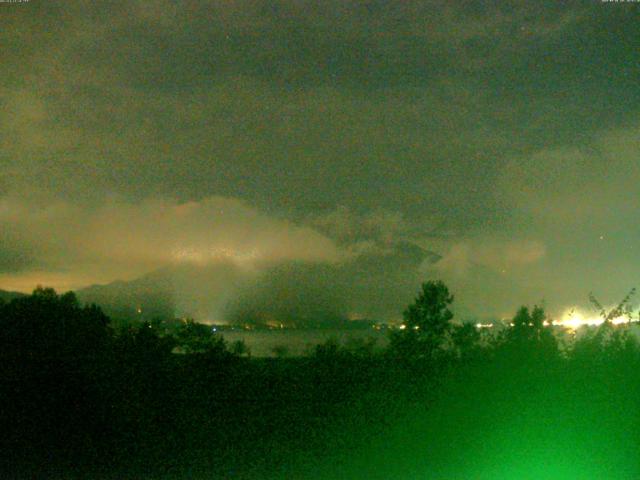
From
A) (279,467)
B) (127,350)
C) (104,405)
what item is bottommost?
(279,467)

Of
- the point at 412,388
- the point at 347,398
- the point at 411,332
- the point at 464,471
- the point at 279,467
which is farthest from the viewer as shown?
the point at 411,332

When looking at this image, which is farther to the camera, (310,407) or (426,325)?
(426,325)

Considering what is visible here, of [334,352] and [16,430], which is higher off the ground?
[334,352]

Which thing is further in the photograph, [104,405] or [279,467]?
[104,405]

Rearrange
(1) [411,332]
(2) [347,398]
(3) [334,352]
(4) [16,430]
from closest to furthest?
(4) [16,430]
(2) [347,398]
(3) [334,352]
(1) [411,332]

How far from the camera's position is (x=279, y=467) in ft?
35.6

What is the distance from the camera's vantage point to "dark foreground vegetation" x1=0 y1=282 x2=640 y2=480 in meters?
10.5

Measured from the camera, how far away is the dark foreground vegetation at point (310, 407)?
10477mm

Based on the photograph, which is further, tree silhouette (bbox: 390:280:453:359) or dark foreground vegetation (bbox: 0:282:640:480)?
tree silhouette (bbox: 390:280:453:359)

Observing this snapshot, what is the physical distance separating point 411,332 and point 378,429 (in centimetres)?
799

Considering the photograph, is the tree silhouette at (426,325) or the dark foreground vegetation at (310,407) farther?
the tree silhouette at (426,325)

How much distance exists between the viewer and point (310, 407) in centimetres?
1417

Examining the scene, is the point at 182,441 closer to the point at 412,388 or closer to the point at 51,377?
the point at 51,377

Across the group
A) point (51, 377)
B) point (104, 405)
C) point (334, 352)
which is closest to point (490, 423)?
point (334, 352)
